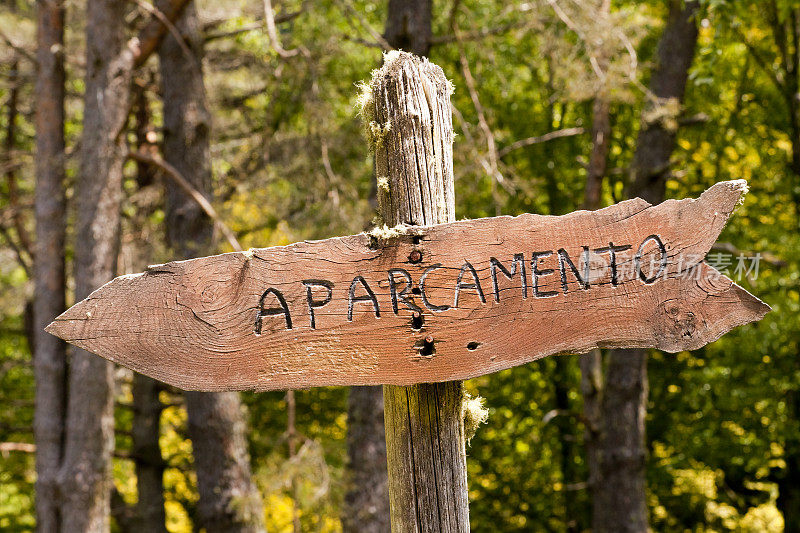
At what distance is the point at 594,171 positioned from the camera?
7168 mm

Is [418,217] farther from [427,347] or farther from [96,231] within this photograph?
[96,231]

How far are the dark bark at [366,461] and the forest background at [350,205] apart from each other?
21 mm

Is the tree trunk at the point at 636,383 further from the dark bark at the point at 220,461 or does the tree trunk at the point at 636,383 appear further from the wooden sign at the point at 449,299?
the wooden sign at the point at 449,299

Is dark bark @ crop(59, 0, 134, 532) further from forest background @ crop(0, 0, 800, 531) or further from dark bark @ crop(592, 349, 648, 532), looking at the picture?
dark bark @ crop(592, 349, 648, 532)

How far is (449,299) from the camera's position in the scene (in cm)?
188

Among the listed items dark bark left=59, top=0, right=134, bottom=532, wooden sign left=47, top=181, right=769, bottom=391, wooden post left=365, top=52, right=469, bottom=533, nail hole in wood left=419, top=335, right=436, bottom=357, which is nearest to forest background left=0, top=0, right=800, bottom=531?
dark bark left=59, top=0, right=134, bottom=532

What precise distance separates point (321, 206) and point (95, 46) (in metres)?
2.22

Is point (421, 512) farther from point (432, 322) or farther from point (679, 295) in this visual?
point (679, 295)

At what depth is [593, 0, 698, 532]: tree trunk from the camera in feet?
24.1

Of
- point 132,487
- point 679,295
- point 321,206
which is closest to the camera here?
point 679,295

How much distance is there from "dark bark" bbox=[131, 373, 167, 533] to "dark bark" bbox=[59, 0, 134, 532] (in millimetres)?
3747

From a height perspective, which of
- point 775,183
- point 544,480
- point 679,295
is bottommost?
point 544,480

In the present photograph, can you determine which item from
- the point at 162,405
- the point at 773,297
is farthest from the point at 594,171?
the point at 162,405

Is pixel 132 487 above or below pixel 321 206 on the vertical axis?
below
